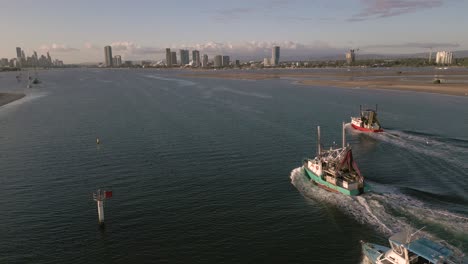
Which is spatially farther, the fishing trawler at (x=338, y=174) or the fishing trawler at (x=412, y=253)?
the fishing trawler at (x=338, y=174)

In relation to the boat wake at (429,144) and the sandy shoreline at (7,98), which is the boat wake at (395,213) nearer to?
the boat wake at (429,144)

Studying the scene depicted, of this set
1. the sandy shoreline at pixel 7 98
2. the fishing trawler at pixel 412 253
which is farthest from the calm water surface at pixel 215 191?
the sandy shoreline at pixel 7 98

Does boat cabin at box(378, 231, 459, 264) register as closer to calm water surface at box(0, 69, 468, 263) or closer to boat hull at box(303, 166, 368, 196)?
calm water surface at box(0, 69, 468, 263)

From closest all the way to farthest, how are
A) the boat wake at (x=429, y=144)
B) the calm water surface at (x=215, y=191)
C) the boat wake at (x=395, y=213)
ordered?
the calm water surface at (x=215, y=191)
the boat wake at (x=395, y=213)
the boat wake at (x=429, y=144)

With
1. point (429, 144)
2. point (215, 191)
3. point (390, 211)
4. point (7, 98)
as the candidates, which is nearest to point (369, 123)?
point (429, 144)

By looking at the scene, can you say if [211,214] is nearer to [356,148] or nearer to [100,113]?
[356,148]

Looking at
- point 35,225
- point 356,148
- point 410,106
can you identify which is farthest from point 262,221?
point 410,106

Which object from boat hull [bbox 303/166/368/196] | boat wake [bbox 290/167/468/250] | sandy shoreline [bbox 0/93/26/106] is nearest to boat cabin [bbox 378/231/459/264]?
boat wake [bbox 290/167/468/250]
